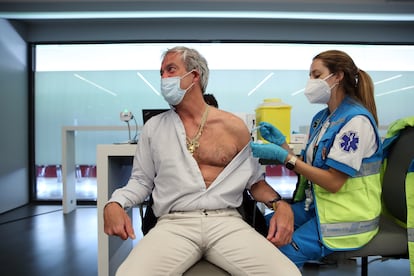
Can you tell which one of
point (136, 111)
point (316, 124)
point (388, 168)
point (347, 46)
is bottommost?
point (388, 168)

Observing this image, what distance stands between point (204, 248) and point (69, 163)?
291 cm

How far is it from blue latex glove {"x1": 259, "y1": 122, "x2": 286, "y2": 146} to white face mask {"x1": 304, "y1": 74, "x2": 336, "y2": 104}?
21 cm

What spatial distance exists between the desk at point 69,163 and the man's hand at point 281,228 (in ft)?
8.19

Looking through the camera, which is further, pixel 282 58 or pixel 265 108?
pixel 282 58

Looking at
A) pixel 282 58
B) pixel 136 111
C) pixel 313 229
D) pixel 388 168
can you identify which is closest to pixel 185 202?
pixel 313 229

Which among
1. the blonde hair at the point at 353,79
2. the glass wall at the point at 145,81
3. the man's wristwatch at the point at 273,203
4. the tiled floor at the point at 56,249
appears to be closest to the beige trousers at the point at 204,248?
the man's wristwatch at the point at 273,203

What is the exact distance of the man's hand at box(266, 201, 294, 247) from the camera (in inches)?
37.7

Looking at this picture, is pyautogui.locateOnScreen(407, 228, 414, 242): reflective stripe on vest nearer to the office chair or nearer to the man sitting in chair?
the office chair

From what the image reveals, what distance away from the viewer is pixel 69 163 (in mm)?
3404

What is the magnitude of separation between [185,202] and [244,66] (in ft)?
10.2

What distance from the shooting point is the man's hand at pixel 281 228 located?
3.14 feet

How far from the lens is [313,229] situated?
41.3 inches

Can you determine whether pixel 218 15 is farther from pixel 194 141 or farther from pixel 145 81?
pixel 194 141

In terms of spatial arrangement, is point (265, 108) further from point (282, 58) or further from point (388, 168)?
point (282, 58)
